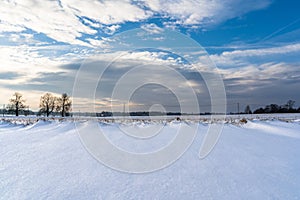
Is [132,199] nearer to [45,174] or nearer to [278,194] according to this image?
[45,174]

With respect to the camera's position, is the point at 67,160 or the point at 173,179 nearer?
the point at 173,179

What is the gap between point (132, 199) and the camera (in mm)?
2967

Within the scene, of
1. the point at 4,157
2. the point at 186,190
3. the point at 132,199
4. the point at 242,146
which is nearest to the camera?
the point at 132,199

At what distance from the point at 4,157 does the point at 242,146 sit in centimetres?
486

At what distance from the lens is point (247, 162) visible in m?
4.38

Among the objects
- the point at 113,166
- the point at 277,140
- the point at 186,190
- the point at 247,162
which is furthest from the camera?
the point at 277,140

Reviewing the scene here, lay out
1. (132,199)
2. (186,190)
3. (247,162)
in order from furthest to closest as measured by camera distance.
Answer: (247,162)
(186,190)
(132,199)

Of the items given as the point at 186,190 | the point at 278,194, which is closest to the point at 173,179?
the point at 186,190

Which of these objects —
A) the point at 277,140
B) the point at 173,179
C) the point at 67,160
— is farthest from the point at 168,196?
the point at 277,140

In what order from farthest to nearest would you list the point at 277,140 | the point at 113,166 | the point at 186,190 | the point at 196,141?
the point at 277,140
the point at 196,141
the point at 113,166
the point at 186,190

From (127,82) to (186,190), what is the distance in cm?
337

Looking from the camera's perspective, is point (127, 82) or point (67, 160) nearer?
point (67, 160)

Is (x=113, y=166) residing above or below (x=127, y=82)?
below

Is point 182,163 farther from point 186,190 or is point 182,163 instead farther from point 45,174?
point 45,174
